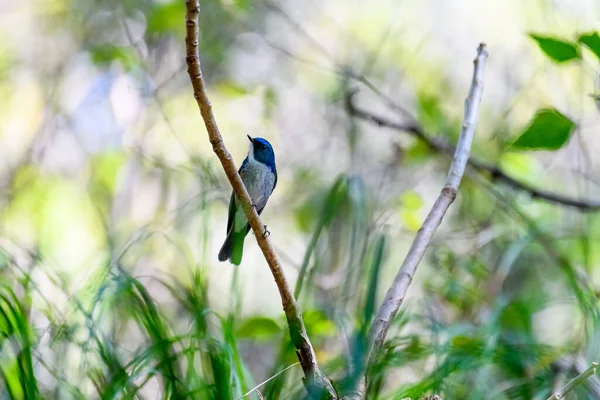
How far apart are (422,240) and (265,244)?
36cm

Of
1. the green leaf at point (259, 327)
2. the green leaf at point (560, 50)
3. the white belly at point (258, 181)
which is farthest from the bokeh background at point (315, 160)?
the white belly at point (258, 181)

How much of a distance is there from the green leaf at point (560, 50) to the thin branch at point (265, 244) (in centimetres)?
81

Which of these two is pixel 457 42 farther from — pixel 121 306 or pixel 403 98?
pixel 121 306

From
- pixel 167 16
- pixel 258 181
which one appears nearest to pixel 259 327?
pixel 258 181

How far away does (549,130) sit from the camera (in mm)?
1707

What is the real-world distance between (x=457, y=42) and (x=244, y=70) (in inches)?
71.8

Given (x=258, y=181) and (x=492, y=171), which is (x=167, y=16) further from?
(x=492, y=171)

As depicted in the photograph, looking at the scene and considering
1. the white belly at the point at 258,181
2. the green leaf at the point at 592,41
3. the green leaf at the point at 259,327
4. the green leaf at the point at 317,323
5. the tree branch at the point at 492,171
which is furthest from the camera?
the white belly at the point at 258,181

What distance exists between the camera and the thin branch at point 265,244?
4.38 ft

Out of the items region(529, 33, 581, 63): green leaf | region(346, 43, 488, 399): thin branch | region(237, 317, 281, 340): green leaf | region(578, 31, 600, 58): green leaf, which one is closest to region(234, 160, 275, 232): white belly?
region(237, 317, 281, 340): green leaf

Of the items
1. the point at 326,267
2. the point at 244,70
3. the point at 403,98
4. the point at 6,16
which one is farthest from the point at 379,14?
the point at 6,16

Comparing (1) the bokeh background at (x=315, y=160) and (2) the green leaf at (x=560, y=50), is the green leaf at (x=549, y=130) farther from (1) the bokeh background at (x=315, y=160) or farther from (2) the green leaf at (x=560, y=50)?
(2) the green leaf at (x=560, y=50)

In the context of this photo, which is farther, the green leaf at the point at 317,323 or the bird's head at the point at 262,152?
the bird's head at the point at 262,152

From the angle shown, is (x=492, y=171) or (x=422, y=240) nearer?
(x=422, y=240)
